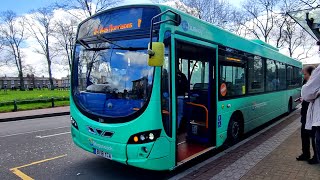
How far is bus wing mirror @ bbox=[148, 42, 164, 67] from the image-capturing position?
13.4ft

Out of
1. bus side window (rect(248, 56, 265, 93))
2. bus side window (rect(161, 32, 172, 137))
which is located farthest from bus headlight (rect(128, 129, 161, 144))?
bus side window (rect(248, 56, 265, 93))

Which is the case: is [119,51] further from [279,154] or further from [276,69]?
[276,69]

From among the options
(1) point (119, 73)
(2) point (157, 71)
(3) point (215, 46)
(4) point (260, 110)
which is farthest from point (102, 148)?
(4) point (260, 110)

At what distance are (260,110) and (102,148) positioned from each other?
240 inches

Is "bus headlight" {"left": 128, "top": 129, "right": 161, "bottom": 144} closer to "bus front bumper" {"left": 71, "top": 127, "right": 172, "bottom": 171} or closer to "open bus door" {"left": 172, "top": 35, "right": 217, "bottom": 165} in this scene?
"bus front bumper" {"left": 71, "top": 127, "right": 172, "bottom": 171}

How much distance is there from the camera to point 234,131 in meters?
7.25

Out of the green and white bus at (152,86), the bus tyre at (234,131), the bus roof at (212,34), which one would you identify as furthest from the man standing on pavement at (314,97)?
the bus tyre at (234,131)

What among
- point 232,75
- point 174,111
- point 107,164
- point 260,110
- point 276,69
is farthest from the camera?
point 276,69

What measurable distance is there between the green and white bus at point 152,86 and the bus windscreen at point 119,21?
19 millimetres

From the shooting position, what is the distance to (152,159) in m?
4.40

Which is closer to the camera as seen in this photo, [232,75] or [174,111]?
[174,111]

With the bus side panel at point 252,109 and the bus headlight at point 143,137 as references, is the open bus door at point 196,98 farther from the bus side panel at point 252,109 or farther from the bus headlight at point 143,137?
the bus headlight at point 143,137

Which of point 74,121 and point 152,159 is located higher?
point 74,121

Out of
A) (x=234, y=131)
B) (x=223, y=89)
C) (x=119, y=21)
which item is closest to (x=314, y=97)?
(x=223, y=89)
